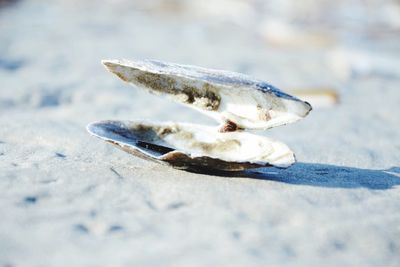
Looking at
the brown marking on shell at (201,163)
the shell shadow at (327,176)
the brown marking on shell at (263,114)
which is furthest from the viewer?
the brown marking on shell at (263,114)

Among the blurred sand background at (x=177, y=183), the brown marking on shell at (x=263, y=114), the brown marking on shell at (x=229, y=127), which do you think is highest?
the brown marking on shell at (x=263, y=114)

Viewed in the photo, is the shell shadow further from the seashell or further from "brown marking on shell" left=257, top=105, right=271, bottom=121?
"brown marking on shell" left=257, top=105, right=271, bottom=121

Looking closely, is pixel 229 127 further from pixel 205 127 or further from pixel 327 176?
pixel 327 176

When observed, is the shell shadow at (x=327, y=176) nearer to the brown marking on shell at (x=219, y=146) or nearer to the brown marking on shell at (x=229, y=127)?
the brown marking on shell at (x=219, y=146)

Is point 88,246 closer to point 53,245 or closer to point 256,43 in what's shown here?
point 53,245

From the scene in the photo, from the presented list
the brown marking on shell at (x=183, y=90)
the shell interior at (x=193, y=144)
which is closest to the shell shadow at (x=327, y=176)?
the shell interior at (x=193, y=144)

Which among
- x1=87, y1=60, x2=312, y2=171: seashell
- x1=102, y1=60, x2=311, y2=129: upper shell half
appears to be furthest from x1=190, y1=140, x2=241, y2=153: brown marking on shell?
x1=102, y1=60, x2=311, y2=129: upper shell half

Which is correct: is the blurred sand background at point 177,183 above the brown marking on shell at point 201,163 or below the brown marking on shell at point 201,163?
below
